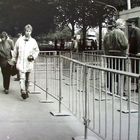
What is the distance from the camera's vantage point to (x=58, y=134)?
26.6 ft

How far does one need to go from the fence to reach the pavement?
31cm

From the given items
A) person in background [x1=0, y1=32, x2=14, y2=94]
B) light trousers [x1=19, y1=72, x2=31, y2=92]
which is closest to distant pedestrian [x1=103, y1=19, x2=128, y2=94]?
light trousers [x1=19, y1=72, x2=31, y2=92]

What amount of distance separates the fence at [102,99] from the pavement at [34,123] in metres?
0.31

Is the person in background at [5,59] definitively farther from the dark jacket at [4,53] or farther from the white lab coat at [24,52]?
the white lab coat at [24,52]

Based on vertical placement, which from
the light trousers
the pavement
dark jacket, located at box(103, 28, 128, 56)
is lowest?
the pavement

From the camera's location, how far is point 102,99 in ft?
22.0

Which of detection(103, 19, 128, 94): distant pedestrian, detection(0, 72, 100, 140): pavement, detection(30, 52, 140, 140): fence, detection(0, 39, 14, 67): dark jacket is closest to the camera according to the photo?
detection(30, 52, 140, 140): fence

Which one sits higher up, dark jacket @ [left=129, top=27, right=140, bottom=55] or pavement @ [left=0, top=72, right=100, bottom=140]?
dark jacket @ [left=129, top=27, right=140, bottom=55]

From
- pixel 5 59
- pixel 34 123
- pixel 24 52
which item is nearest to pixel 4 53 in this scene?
pixel 5 59

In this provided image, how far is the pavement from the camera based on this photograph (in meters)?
8.01

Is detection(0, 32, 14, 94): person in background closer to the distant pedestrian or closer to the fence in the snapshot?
the distant pedestrian

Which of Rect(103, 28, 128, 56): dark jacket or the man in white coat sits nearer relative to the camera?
the man in white coat

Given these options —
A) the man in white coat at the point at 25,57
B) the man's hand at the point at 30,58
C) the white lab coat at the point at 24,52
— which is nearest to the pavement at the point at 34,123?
the man in white coat at the point at 25,57

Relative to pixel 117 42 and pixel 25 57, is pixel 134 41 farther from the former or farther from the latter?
pixel 25 57
